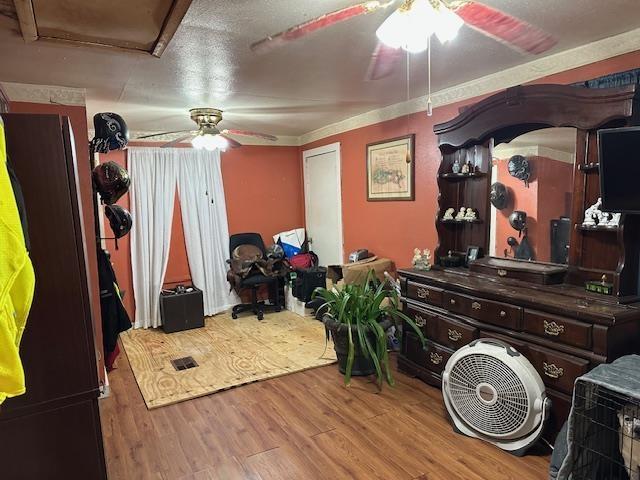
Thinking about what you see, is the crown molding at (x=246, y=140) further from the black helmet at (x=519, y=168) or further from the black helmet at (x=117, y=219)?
the black helmet at (x=519, y=168)

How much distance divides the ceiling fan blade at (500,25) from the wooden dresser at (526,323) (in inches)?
50.6

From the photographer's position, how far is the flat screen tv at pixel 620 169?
1924mm

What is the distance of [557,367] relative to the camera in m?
2.16

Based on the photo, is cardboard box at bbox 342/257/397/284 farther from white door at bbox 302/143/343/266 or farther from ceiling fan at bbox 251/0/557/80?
ceiling fan at bbox 251/0/557/80

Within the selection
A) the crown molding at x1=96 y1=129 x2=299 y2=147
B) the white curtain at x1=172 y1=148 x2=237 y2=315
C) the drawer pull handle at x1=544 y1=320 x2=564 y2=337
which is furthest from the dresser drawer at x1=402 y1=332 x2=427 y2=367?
the crown molding at x1=96 y1=129 x2=299 y2=147

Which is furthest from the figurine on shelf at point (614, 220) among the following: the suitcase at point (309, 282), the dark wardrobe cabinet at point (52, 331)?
the suitcase at point (309, 282)

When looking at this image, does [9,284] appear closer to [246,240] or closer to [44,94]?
[44,94]

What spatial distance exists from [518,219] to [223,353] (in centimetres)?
276

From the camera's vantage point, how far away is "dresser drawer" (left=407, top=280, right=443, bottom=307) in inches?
115

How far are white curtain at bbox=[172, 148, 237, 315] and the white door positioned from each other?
114 cm

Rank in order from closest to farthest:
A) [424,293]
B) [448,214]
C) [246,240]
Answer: [424,293], [448,214], [246,240]

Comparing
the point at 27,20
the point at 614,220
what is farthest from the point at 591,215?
the point at 27,20

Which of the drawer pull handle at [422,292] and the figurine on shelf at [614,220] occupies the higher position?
the figurine on shelf at [614,220]

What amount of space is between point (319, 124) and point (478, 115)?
7.53 feet
